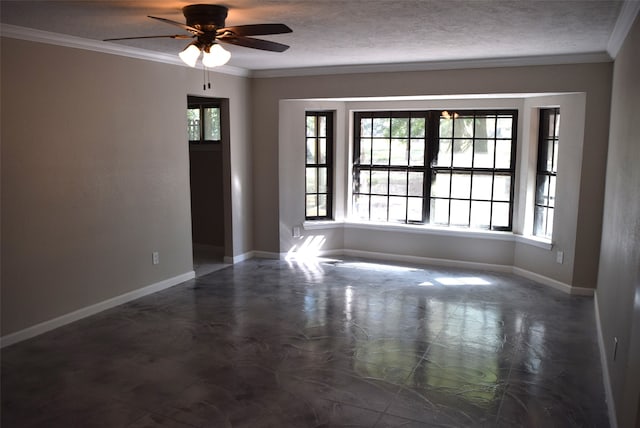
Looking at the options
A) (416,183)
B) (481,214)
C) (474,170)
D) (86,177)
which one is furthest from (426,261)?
(86,177)

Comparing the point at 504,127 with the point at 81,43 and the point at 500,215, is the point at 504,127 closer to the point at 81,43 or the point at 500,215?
the point at 500,215

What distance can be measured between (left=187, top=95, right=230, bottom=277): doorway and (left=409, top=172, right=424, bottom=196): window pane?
246 cm

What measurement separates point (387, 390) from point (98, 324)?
2.74 m

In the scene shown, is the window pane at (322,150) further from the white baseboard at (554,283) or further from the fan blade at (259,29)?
the fan blade at (259,29)

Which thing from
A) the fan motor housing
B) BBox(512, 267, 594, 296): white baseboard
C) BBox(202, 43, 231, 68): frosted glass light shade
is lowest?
BBox(512, 267, 594, 296): white baseboard

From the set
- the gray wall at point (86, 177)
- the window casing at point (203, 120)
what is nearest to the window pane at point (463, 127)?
the window casing at point (203, 120)

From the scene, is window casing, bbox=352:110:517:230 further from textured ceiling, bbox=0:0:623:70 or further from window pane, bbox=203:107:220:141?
window pane, bbox=203:107:220:141

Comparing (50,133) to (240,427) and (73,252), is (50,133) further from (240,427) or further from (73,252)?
(240,427)

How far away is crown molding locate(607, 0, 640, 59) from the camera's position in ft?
11.1

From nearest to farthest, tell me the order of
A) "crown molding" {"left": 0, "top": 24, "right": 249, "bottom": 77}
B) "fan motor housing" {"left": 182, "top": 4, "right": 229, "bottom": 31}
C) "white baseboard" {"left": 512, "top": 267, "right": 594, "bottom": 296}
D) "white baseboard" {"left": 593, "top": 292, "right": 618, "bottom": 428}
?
"white baseboard" {"left": 593, "top": 292, "right": 618, "bottom": 428}, "fan motor housing" {"left": 182, "top": 4, "right": 229, "bottom": 31}, "crown molding" {"left": 0, "top": 24, "right": 249, "bottom": 77}, "white baseboard" {"left": 512, "top": 267, "right": 594, "bottom": 296}

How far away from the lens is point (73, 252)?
4.84m

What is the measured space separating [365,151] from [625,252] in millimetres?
4604

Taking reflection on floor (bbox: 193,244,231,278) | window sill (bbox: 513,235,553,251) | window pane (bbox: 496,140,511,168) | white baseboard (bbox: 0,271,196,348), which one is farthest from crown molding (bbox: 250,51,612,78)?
white baseboard (bbox: 0,271,196,348)

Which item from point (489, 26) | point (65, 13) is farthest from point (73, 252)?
point (489, 26)
